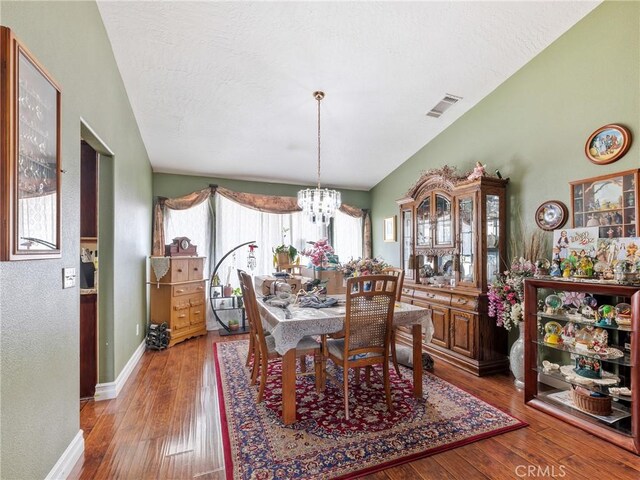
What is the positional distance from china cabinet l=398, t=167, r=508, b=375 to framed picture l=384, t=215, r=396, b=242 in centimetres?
122

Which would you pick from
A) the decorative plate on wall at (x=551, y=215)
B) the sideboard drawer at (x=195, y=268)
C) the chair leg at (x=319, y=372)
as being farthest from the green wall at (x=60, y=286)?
the decorative plate on wall at (x=551, y=215)

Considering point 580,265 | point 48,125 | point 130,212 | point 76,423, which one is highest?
point 48,125

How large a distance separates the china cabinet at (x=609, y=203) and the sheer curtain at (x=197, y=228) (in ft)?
16.1

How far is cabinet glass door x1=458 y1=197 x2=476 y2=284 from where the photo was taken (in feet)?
11.6

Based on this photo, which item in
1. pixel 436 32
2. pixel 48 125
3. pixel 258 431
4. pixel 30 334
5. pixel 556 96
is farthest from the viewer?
pixel 556 96

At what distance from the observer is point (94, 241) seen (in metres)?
2.83

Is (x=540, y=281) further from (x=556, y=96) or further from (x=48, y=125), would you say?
(x=48, y=125)

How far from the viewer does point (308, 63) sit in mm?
2984

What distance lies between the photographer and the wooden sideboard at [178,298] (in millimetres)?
4363

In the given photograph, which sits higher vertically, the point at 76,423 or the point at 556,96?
the point at 556,96

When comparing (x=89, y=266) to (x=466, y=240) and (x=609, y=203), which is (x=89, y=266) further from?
(x=609, y=203)

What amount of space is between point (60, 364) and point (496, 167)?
434 centimetres

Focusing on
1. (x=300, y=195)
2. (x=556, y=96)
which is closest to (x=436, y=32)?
(x=556, y=96)

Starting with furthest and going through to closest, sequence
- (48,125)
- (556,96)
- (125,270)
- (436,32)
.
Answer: (125,270) → (556,96) → (436,32) → (48,125)
